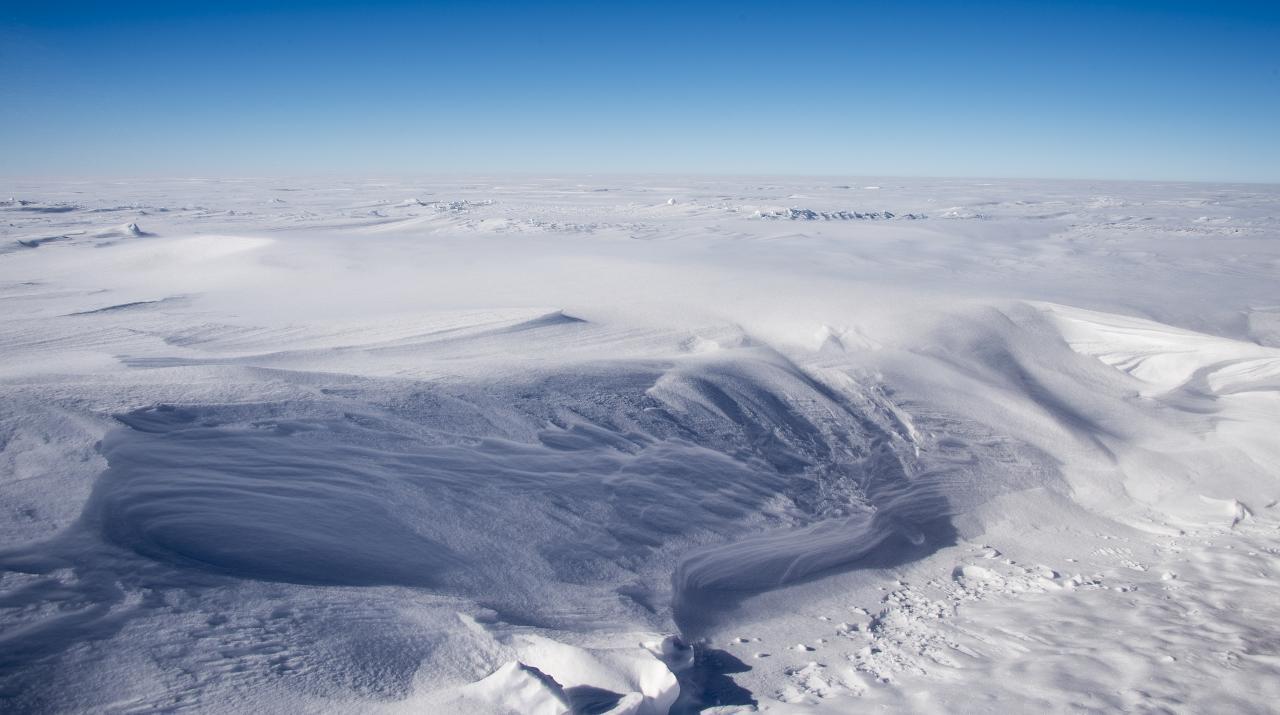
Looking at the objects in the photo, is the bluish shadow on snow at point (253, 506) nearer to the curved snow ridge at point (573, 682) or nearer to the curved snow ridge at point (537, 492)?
the curved snow ridge at point (537, 492)

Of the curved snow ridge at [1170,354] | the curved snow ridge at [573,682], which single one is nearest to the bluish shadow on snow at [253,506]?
the curved snow ridge at [573,682]

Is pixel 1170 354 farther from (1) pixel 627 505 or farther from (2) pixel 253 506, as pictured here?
(2) pixel 253 506

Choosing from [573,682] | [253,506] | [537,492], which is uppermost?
[253,506]

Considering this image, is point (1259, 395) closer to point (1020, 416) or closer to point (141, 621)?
point (1020, 416)

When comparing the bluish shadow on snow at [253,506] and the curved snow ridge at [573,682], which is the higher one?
the bluish shadow on snow at [253,506]

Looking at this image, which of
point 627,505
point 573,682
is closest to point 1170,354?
point 627,505

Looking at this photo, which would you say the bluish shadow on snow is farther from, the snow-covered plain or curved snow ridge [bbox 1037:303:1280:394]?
curved snow ridge [bbox 1037:303:1280:394]

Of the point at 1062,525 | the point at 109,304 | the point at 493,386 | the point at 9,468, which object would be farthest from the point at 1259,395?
the point at 109,304

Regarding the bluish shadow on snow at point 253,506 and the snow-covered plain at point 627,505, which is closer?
the snow-covered plain at point 627,505
